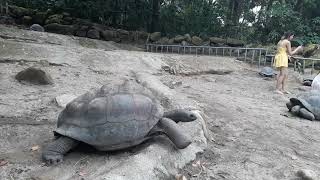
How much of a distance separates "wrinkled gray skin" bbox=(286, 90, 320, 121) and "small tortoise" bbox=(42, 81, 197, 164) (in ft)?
12.9

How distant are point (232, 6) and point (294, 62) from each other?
6105 millimetres

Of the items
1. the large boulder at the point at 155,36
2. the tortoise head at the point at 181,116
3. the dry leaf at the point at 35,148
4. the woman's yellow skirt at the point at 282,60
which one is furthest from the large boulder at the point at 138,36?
the dry leaf at the point at 35,148

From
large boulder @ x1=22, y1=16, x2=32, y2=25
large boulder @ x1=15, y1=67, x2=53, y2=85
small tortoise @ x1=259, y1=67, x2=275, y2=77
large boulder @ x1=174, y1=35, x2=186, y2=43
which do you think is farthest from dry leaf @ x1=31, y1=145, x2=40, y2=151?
large boulder @ x1=22, y1=16, x2=32, y2=25

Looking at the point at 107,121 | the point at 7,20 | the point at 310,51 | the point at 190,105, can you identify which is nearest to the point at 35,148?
the point at 107,121

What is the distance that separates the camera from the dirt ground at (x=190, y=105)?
413cm

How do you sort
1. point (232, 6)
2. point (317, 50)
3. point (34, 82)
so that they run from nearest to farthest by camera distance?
point (34, 82) < point (317, 50) < point (232, 6)

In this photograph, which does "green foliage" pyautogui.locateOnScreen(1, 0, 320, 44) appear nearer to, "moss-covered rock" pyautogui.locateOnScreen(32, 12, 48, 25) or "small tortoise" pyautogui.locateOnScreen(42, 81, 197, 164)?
"moss-covered rock" pyautogui.locateOnScreen(32, 12, 48, 25)

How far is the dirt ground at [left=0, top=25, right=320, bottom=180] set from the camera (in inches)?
163

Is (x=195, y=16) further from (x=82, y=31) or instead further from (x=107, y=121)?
(x=107, y=121)

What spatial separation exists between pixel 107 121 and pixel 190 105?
2373 millimetres

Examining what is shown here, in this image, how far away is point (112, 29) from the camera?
17.1m

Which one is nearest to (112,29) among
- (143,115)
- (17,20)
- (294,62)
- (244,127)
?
(17,20)

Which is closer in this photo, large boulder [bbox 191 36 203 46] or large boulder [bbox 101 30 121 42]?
large boulder [bbox 101 30 121 42]

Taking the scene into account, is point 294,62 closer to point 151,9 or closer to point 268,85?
point 268,85
